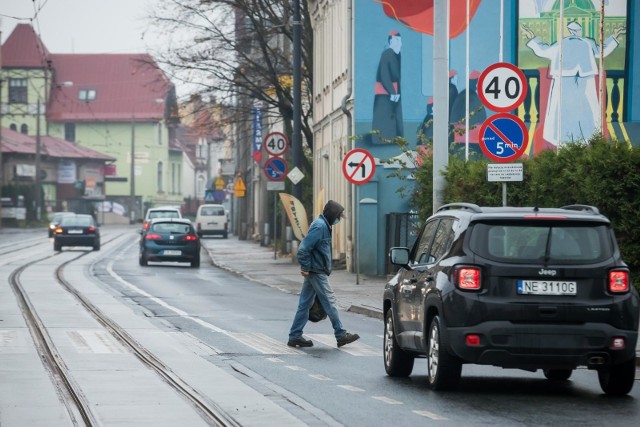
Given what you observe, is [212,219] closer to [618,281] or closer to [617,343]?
[618,281]

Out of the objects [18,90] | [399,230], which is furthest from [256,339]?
[18,90]

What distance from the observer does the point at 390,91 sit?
125ft

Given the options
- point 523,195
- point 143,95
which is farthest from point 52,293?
point 143,95

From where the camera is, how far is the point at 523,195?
23891 millimetres

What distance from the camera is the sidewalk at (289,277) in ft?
86.1

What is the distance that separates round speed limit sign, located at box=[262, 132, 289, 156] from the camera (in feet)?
135

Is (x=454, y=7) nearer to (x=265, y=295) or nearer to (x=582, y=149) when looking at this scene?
(x=265, y=295)

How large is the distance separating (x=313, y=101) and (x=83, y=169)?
80.1 metres

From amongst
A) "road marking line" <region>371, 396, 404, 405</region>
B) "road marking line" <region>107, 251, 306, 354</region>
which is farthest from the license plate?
"road marking line" <region>107, 251, 306, 354</region>

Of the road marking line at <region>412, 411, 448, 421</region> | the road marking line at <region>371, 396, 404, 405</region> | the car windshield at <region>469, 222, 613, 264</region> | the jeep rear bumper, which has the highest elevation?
the car windshield at <region>469, 222, 613, 264</region>

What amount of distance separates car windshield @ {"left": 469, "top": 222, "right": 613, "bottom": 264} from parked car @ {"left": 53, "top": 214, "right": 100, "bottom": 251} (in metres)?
46.2

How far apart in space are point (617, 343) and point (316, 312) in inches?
255

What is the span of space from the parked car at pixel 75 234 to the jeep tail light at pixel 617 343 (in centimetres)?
4676

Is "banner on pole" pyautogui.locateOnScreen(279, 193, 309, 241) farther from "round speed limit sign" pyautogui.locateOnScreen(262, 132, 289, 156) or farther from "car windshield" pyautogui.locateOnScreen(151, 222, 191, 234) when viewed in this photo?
"car windshield" pyautogui.locateOnScreen(151, 222, 191, 234)
